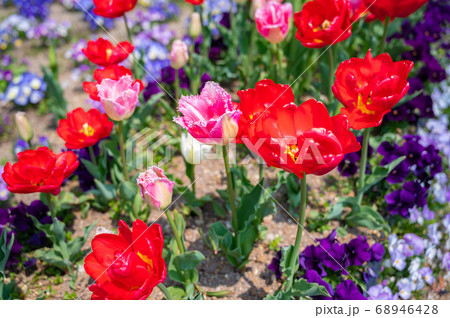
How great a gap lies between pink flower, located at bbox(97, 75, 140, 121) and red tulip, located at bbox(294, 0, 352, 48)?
850 mm

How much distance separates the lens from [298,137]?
1445 millimetres

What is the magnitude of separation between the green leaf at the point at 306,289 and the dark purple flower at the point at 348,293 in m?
0.16

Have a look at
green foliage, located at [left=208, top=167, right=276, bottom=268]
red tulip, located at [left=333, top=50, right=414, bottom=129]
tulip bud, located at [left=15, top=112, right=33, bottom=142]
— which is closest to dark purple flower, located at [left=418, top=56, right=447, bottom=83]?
red tulip, located at [left=333, top=50, right=414, bottom=129]

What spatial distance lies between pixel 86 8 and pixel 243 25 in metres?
2.31

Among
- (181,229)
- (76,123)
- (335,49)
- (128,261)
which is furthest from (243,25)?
(128,261)

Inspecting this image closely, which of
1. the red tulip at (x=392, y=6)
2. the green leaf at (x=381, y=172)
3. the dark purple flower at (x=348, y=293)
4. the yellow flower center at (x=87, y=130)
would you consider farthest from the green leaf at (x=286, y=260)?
the red tulip at (x=392, y=6)

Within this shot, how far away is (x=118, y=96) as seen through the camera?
1955 mm

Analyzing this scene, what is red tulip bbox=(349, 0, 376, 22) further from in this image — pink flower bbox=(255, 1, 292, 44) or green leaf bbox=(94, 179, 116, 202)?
green leaf bbox=(94, 179, 116, 202)

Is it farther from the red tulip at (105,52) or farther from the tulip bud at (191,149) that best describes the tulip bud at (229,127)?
the red tulip at (105,52)

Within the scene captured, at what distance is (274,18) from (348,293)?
1457 millimetres

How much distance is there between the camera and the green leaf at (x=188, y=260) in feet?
5.99

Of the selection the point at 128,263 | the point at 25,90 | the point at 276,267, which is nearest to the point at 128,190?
the point at 276,267

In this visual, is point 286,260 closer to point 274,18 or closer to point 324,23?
point 324,23
